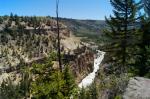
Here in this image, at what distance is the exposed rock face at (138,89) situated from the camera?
57.0 ft

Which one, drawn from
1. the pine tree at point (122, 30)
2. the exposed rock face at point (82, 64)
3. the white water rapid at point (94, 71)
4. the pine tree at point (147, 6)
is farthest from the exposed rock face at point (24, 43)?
the pine tree at point (122, 30)

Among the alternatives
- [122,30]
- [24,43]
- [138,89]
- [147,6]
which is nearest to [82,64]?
[24,43]

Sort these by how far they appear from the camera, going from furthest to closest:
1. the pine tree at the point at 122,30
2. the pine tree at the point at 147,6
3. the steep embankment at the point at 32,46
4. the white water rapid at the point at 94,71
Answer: the steep embankment at the point at 32,46
the white water rapid at the point at 94,71
the pine tree at the point at 147,6
the pine tree at the point at 122,30

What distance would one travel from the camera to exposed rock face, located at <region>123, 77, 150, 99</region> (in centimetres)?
1738

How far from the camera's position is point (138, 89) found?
18047 millimetres

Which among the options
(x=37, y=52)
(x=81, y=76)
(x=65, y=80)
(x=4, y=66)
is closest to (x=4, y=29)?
(x=37, y=52)

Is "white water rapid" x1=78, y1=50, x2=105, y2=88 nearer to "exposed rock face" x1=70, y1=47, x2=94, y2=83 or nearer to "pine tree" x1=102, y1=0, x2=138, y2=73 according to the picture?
"exposed rock face" x1=70, y1=47, x2=94, y2=83

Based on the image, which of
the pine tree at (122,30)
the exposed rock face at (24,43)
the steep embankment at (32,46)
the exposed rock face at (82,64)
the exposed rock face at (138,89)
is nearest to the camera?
the exposed rock face at (138,89)

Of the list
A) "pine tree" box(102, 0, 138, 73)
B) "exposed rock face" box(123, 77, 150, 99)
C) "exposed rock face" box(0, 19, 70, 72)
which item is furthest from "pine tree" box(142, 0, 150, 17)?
"exposed rock face" box(123, 77, 150, 99)

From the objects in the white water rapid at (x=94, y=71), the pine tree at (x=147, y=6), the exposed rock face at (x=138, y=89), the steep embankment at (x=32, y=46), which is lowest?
the white water rapid at (x=94, y=71)

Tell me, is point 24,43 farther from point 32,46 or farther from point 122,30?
point 122,30

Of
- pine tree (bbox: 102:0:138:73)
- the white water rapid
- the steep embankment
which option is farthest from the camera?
the steep embankment

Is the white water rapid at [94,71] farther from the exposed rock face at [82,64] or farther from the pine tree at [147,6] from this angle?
the pine tree at [147,6]

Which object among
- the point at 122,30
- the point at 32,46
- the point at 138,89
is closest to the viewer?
the point at 138,89
